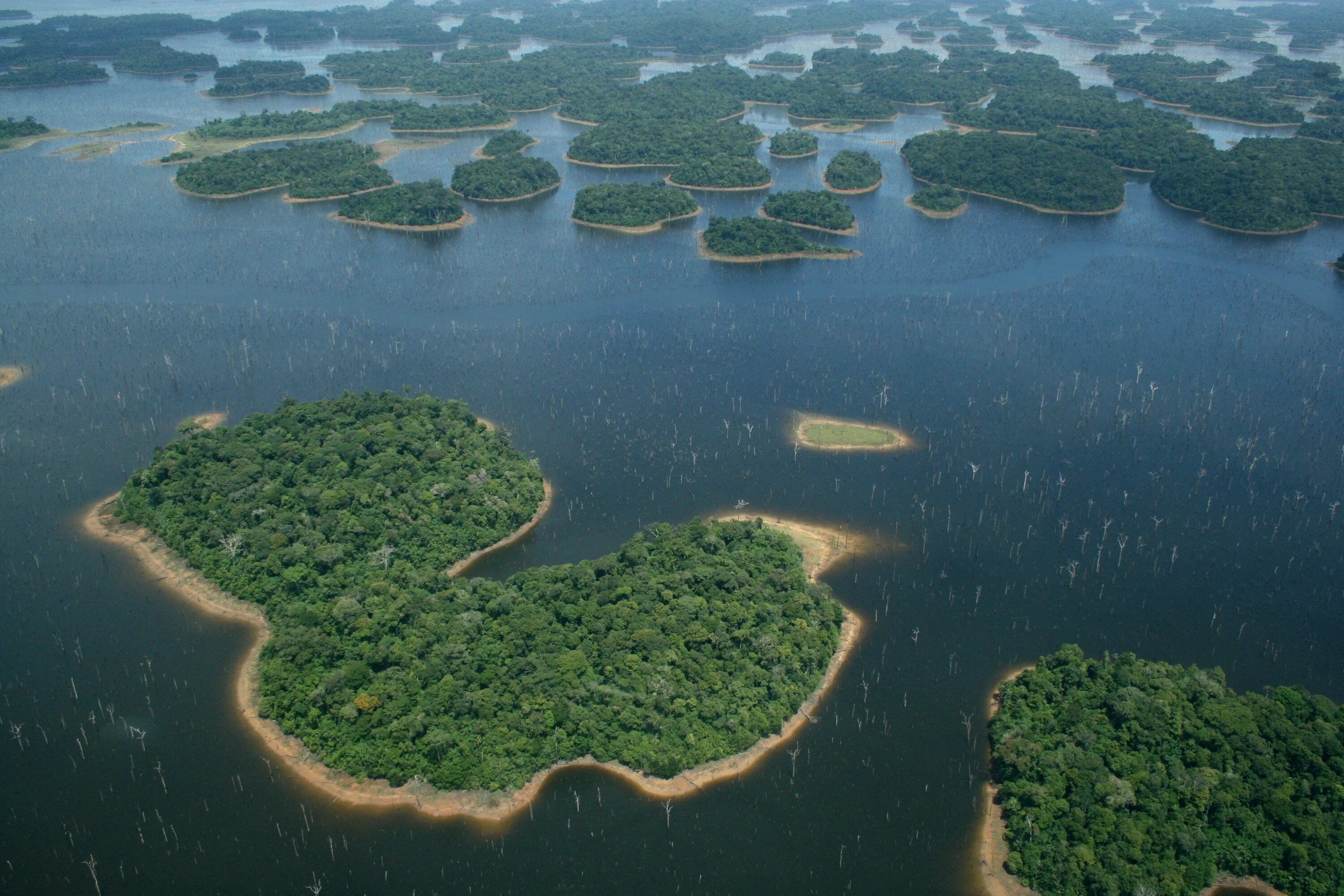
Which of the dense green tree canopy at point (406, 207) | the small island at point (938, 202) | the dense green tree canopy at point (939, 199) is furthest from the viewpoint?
the dense green tree canopy at point (939, 199)

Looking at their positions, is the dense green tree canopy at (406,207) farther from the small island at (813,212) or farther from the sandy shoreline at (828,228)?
the small island at (813,212)

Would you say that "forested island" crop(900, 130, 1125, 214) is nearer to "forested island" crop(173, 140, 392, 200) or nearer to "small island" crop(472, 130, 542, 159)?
"small island" crop(472, 130, 542, 159)

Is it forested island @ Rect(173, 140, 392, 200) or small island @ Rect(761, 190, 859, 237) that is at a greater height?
forested island @ Rect(173, 140, 392, 200)

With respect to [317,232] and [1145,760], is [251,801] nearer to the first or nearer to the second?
[1145,760]

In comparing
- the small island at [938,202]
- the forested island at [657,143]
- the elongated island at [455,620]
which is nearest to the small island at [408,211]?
the forested island at [657,143]

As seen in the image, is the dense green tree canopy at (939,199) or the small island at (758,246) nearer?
the small island at (758,246)

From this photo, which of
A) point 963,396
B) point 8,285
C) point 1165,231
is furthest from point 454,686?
point 1165,231

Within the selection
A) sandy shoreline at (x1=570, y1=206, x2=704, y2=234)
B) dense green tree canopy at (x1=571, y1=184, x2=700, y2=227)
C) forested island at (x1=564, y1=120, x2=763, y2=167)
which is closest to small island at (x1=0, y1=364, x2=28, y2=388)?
sandy shoreline at (x1=570, y1=206, x2=704, y2=234)
